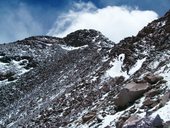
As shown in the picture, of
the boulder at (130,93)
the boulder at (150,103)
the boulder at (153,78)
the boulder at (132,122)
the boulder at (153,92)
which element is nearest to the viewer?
the boulder at (132,122)

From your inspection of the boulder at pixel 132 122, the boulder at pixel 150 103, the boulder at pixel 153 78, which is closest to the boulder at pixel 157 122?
the boulder at pixel 132 122

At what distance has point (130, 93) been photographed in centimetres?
2084

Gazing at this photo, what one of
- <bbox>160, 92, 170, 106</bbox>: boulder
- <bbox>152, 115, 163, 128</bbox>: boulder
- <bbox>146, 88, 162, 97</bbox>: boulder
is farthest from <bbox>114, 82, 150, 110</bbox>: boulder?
<bbox>152, 115, 163, 128</bbox>: boulder

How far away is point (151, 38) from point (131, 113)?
1447 cm

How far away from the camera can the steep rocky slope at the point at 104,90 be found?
19.2m

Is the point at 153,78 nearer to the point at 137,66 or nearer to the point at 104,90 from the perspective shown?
the point at 137,66

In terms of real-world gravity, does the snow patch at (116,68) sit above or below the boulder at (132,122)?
above

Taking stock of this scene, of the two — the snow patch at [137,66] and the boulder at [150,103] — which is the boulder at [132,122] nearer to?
the boulder at [150,103]

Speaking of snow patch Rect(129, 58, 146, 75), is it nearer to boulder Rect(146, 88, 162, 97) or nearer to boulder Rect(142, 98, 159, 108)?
boulder Rect(146, 88, 162, 97)

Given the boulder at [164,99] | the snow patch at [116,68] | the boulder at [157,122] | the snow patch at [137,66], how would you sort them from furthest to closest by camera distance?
the snow patch at [116,68]
the snow patch at [137,66]
the boulder at [164,99]
the boulder at [157,122]

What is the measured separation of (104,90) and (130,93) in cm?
866

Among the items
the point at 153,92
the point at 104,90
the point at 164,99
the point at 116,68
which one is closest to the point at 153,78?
the point at 153,92

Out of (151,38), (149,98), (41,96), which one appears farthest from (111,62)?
(149,98)

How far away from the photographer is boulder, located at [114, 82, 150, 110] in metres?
20.7
